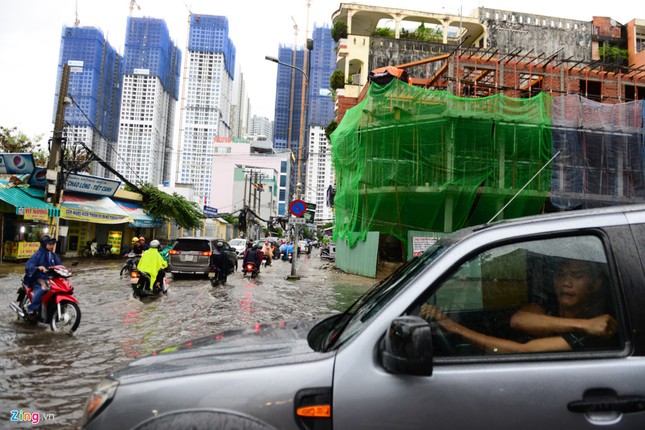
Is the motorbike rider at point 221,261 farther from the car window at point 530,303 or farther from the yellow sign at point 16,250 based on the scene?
the car window at point 530,303

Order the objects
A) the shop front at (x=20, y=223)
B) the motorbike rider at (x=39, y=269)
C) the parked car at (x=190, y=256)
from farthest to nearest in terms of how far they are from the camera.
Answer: the shop front at (x=20, y=223) < the parked car at (x=190, y=256) < the motorbike rider at (x=39, y=269)

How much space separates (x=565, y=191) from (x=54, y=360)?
1615cm

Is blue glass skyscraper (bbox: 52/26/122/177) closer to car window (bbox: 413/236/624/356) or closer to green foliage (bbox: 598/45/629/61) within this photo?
green foliage (bbox: 598/45/629/61)

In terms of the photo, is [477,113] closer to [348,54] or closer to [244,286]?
[244,286]

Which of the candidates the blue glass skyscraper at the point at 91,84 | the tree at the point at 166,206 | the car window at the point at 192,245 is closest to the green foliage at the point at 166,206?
the tree at the point at 166,206

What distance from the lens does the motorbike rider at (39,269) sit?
6.37 m

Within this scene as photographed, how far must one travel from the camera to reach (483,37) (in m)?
31.6

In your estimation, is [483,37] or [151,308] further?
[483,37]

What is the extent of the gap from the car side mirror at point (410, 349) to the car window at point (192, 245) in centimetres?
1421

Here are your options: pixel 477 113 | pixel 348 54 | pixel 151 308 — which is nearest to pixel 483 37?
pixel 348 54

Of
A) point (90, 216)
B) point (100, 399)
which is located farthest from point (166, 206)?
point (100, 399)

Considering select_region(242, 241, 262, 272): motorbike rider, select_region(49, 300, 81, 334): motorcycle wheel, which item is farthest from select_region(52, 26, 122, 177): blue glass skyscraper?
select_region(49, 300, 81, 334): motorcycle wheel

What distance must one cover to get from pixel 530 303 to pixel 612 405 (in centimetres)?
47

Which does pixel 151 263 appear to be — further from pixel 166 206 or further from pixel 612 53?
pixel 612 53
